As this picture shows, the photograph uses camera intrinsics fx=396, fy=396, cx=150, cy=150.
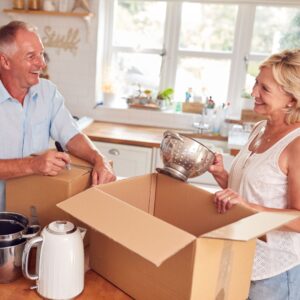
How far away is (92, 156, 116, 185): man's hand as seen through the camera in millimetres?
1352

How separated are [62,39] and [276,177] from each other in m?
2.61

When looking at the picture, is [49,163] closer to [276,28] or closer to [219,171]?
[219,171]

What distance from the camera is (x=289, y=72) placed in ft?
4.28

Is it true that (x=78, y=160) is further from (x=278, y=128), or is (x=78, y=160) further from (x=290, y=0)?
(x=290, y=0)

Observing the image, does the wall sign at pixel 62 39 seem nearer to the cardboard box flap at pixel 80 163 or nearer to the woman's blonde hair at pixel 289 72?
the cardboard box flap at pixel 80 163

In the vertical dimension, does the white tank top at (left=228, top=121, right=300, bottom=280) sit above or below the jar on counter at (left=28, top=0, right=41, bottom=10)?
below

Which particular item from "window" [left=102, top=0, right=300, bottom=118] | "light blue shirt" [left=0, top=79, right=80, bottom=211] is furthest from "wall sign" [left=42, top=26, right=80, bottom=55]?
"light blue shirt" [left=0, top=79, right=80, bottom=211]

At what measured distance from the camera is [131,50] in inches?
143

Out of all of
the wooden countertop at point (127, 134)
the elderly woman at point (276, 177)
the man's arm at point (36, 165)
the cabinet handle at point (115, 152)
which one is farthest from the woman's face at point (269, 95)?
the cabinet handle at point (115, 152)

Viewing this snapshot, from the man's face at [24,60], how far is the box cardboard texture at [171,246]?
71 centimetres

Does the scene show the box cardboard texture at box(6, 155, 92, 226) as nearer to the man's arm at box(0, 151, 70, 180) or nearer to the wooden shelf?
the man's arm at box(0, 151, 70, 180)

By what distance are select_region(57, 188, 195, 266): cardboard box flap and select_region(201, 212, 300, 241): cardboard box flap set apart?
0.07 metres

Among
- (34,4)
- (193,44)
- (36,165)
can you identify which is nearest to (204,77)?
(193,44)

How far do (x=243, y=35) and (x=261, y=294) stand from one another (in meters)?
2.64
